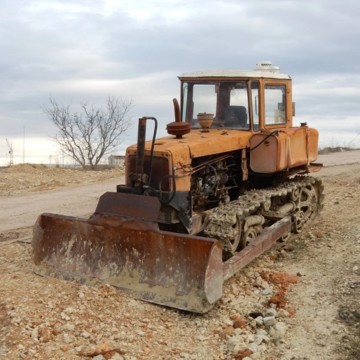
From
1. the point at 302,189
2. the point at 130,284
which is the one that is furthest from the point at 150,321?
the point at 302,189

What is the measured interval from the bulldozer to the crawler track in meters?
0.02

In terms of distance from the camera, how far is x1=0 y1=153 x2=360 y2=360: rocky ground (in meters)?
5.49

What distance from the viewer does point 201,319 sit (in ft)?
20.3

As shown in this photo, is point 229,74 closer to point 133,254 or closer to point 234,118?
point 234,118

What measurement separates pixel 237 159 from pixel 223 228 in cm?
154

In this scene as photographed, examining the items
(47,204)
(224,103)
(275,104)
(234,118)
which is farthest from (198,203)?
(47,204)

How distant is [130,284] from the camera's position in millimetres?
6578

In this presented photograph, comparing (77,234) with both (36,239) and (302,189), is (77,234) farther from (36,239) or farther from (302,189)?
(302,189)

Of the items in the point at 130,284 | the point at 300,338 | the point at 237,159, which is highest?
the point at 237,159

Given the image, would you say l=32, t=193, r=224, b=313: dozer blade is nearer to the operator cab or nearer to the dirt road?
the operator cab

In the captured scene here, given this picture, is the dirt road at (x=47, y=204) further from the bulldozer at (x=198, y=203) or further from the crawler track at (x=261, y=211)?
the crawler track at (x=261, y=211)

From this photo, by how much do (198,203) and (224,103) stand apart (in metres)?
1.62

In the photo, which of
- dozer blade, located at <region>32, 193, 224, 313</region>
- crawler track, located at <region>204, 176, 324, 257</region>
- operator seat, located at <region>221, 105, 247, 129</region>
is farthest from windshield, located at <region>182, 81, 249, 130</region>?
dozer blade, located at <region>32, 193, 224, 313</region>

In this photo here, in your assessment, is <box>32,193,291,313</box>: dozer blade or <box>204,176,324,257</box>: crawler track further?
<box>204,176,324,257</box>: crawler track
